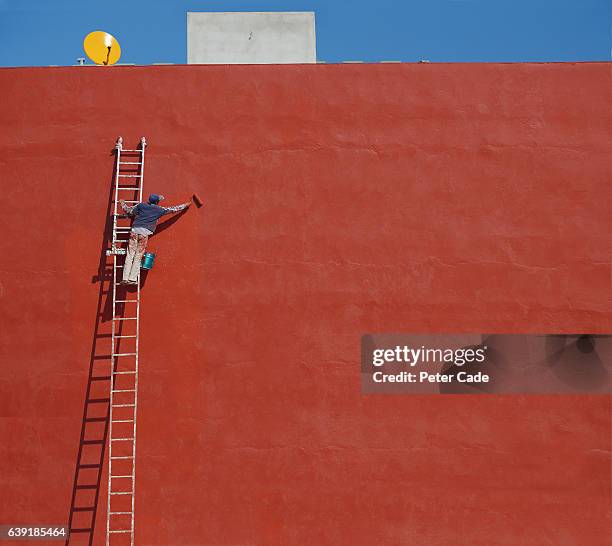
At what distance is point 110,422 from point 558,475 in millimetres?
5622

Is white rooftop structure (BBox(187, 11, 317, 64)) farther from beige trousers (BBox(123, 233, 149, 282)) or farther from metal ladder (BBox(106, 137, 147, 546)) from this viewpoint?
beige trousers (BBox(123, 233, 149, 282))

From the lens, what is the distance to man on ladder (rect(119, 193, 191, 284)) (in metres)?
8.52

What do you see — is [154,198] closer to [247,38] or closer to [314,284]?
[314,284]

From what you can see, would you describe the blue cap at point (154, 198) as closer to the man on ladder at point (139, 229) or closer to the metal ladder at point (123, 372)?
the man on ladder at point (139, 229)

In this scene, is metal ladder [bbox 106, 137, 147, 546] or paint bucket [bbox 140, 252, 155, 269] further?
paint bucket [bbox 140, 252, 155, 269]

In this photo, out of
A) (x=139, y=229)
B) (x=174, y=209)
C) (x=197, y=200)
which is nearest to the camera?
(x=139, y=229)

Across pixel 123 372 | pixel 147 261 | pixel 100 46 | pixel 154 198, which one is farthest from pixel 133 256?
pixel 100 46

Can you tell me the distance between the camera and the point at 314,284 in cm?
870

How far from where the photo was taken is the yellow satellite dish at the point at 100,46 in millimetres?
10227

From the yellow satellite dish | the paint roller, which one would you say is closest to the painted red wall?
the paint roller

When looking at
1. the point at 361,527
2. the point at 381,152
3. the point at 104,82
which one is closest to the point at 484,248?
the point at 381,152

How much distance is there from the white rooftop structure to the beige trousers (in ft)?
11.8

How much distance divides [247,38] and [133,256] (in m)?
4.34

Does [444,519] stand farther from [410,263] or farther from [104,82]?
[104,82]
